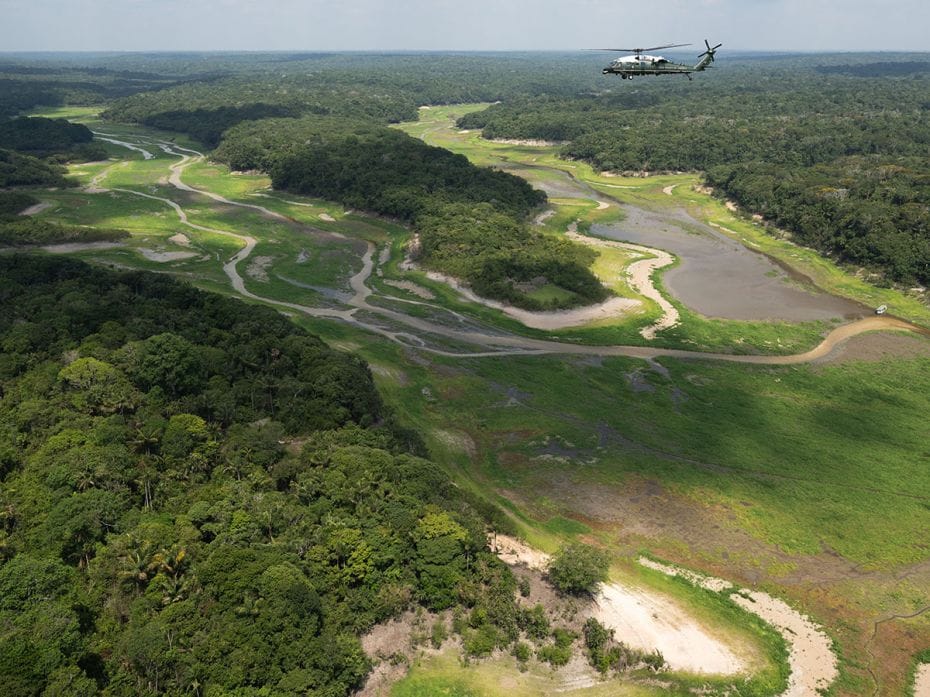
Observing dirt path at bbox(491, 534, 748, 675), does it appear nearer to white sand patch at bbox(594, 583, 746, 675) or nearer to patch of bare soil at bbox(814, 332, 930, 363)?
white sand patch at bbox(594, 583, 746, 675)

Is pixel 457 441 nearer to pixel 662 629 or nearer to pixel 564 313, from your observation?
pixel 662 629

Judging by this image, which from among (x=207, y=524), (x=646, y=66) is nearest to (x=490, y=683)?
(x=207, y=524)

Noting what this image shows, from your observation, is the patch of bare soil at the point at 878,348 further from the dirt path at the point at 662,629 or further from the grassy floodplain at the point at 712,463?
the dirt path at the point at 662,629

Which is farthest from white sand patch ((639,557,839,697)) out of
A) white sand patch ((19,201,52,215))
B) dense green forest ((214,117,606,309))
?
white sand patch ((19,201,52,215))

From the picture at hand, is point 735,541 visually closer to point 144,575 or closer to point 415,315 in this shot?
point 144,575

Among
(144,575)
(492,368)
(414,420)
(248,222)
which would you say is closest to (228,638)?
(144,575)
